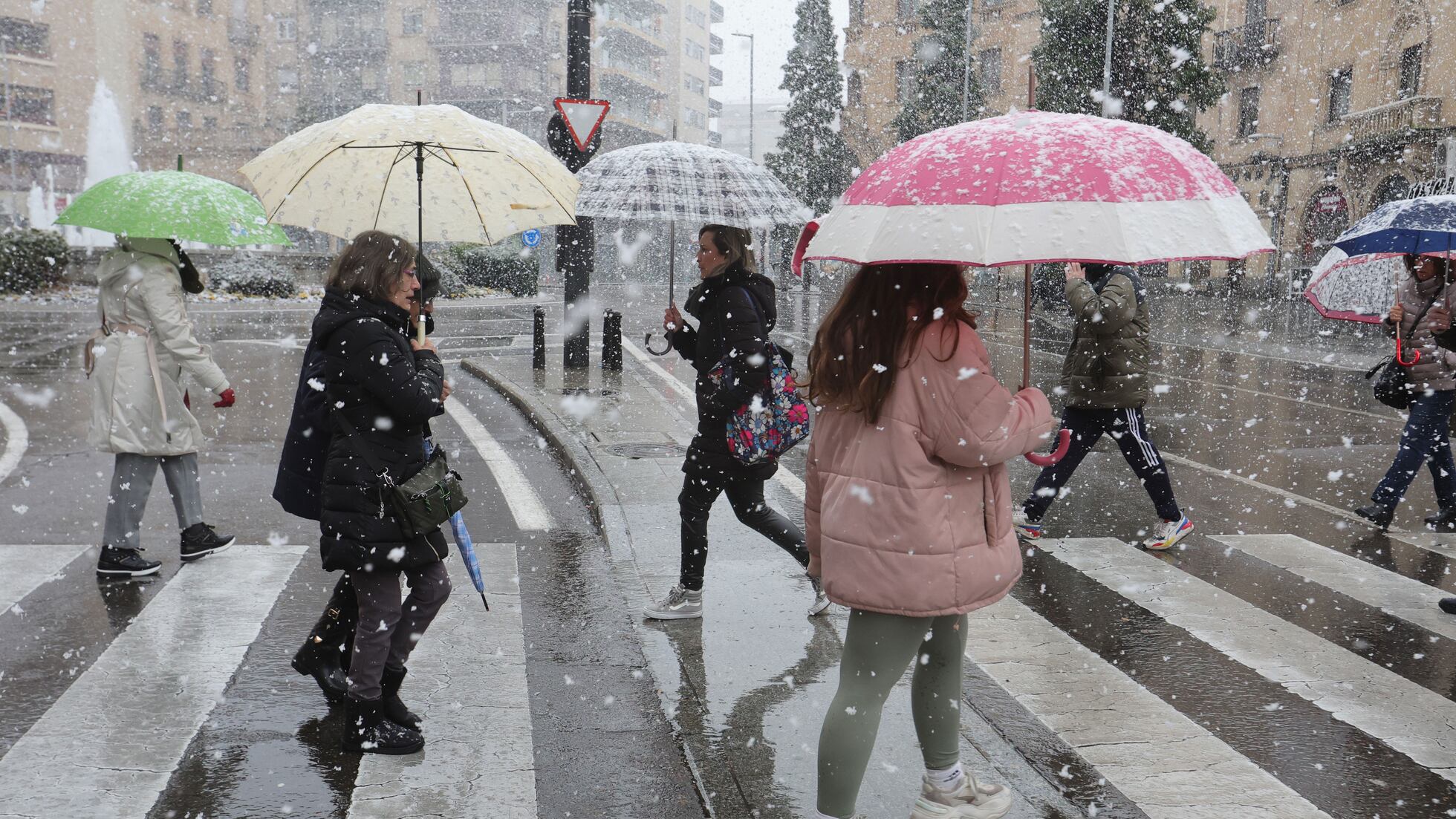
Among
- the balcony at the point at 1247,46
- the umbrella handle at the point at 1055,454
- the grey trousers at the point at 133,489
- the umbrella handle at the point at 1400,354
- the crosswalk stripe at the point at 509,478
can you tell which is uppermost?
the balcony at the point at 1247,46

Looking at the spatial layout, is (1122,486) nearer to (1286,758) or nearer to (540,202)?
(1286,758)

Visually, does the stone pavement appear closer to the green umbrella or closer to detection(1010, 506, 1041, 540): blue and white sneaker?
detection(1010, 506, 1041, 540): blue and white sneaker

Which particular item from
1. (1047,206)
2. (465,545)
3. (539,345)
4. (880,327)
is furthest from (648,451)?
(1047,206)

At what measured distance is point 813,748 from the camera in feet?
13.1

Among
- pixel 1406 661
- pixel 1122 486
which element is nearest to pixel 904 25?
pixel 1122 486

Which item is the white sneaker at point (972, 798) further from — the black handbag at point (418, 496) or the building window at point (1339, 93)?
the building window at point (1339, 93)

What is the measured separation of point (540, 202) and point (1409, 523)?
5.96 m

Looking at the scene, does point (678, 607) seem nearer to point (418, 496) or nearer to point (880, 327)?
point (418, 496)

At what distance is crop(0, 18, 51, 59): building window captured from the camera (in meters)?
54.5

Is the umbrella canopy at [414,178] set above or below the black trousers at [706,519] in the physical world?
above

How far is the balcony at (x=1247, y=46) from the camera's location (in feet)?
130

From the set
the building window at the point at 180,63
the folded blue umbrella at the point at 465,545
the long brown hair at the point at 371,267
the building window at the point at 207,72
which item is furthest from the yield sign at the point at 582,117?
the building window at the point at 207,72

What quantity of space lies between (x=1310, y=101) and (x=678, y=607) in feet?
128

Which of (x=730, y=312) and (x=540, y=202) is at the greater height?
(x=540, y=202)
